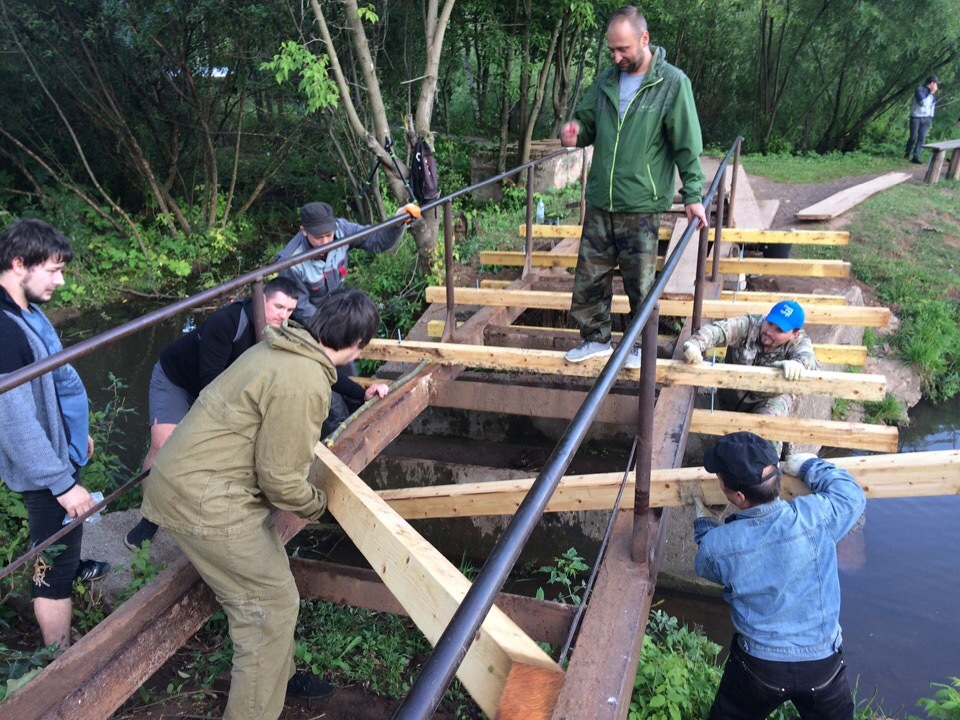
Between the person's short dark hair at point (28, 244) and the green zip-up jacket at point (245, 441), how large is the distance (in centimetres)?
97

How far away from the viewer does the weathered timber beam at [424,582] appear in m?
1.97

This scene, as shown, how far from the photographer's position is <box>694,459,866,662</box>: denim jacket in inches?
107

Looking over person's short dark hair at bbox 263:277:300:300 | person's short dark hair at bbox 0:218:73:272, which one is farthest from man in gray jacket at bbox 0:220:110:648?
person's short dark hair at bbox 263:277:300:300

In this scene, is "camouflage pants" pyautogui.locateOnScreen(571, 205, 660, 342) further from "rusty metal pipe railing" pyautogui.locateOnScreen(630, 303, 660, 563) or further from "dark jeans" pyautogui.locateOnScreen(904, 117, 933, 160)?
"dark jeans" pyautogui.locateOnScreen(904, 117, 933, 160)

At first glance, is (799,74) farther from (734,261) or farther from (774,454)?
(774,454)

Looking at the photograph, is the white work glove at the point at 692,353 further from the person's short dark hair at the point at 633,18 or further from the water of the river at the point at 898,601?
the water of the river at the point at 898,601

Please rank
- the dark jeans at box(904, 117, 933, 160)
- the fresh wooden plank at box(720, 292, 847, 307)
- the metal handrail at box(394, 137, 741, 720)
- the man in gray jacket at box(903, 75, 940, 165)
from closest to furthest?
the metal handrail at box(394, 137, 741, 720) → the fresh wooden plank at box(720, 292, 847, 307) → the man in gray jacket at box(903, 75, 940, 165) → the dark jeans at box(904, 117, 933, 160)

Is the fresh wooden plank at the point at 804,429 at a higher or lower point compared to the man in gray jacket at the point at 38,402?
lower

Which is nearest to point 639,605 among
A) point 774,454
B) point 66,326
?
point 774,454

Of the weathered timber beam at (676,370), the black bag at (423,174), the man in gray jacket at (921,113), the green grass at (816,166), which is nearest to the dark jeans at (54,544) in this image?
the weathered timber beam at (676,370)

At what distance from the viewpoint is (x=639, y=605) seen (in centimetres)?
261

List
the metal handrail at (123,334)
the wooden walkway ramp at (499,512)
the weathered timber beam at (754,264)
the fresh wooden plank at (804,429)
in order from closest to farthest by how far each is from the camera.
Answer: the metal handrail at (123,334) → the wooden walkway ramp at (499,512) → the fresh wooden plank at (804,429) → the weathered timber beam at (754,264)

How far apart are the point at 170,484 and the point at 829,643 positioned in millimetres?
2469

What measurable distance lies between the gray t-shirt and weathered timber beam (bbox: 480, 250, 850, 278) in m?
2.95
